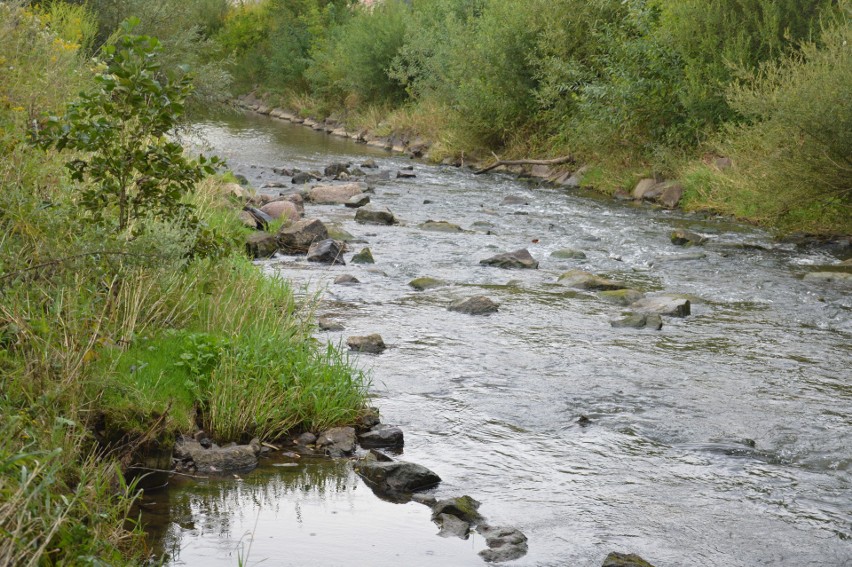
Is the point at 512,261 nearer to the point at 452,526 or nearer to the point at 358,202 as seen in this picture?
the point at 358,202

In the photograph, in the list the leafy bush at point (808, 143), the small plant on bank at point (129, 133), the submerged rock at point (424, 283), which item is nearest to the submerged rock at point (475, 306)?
the submerged rock at point (424, 283)

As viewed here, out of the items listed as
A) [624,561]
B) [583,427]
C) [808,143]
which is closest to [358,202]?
[808,143]

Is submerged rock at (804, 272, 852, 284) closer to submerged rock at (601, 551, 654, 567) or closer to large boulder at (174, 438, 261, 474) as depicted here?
submerged rock at (601, 551, 654, 567)

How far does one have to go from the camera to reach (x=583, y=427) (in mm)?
6754

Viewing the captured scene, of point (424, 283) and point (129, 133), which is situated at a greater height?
point (129, 133)

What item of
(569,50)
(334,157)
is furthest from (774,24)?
(334,157)

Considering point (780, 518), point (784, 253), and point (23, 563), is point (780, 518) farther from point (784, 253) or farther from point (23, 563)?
point (784, 253)

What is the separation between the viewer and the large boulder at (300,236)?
12.9 meters

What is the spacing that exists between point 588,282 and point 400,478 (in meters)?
6.23

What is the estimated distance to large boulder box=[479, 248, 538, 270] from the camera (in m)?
12.6

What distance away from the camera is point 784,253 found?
1383 cm

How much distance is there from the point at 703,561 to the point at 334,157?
900 inches

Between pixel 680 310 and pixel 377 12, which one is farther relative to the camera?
pixel 377 12

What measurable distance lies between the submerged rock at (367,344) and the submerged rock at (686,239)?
295 inches
